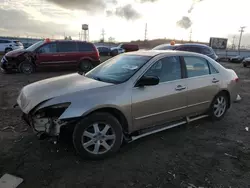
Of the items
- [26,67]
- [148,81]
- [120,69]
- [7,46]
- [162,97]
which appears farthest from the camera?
[7,46]

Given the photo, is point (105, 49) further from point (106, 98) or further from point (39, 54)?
point (106, 98)

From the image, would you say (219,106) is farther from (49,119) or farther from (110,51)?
(110,51)

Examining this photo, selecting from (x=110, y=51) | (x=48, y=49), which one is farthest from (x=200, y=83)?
(x=110, y=51)

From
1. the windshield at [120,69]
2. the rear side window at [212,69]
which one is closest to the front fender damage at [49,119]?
the windshield at [120,69]

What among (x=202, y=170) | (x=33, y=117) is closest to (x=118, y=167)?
(x=202, y=170)

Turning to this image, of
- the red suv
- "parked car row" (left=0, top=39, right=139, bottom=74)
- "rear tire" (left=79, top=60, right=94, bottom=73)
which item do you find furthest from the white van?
"rear tire" (left=79, top=60, right=94, bottom=73)

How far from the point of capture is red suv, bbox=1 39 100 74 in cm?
1144

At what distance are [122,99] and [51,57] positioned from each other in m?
9.25

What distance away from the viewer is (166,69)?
4.22 meters

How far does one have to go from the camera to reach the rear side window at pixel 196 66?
4545 millimetres

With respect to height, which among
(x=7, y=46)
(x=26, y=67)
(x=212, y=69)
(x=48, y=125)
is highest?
(x=212, y=69)

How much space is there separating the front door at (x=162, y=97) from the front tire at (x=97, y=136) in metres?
0.41

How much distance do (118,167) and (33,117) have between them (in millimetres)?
1389

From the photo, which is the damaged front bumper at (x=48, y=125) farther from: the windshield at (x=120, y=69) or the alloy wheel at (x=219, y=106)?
the alloy wheel at (x=219, y=106)
